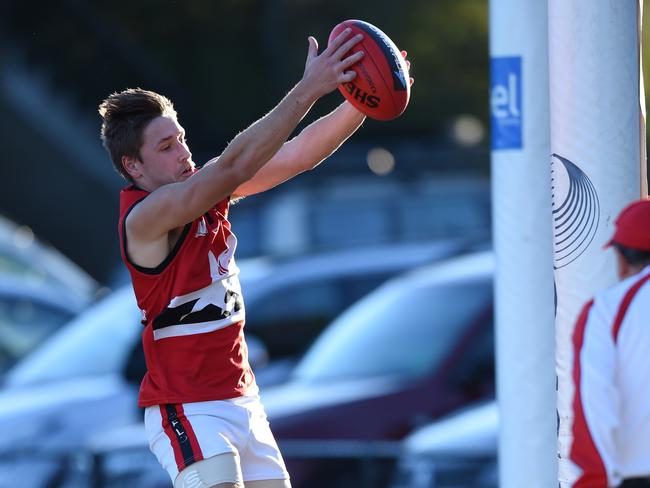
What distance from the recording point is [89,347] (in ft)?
37.2

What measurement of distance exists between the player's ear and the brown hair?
2 cm

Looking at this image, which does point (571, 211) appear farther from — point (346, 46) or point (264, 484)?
point (264, 484)

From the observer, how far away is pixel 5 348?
13.4 m

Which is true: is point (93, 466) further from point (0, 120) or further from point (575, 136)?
point (0, 120)

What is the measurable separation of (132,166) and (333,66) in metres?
0.89

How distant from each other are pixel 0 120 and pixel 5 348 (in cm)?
1486

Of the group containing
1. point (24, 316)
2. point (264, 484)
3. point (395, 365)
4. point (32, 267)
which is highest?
point (264, 484)

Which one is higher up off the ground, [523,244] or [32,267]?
[523,244]

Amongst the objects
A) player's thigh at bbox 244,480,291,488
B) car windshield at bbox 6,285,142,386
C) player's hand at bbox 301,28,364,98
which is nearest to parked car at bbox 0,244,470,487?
car windshield at bbox 6,285,142,386

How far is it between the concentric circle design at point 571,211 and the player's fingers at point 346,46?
33.6 inches

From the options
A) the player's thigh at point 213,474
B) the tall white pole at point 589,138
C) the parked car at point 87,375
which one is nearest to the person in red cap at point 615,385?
the tall white pole at point 589,138

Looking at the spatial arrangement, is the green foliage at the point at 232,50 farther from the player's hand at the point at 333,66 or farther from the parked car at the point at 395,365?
the player's hand at the point at 333,66

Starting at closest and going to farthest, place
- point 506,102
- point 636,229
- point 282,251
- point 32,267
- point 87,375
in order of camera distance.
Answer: point 636,229, point 506,102, point 87,375, point 282,251, point 32,267

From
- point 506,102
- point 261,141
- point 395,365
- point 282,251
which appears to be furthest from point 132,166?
point 282,251
